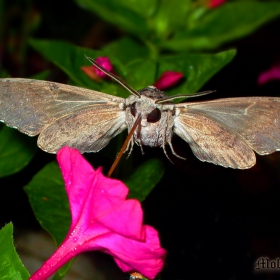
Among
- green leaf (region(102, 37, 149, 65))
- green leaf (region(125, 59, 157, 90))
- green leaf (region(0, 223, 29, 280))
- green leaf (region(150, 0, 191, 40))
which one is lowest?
green leaf (region(0, 223, 29, 280))

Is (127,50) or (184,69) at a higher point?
(127,50)

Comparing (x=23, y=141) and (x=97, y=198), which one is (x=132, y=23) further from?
(x=97, y=198)

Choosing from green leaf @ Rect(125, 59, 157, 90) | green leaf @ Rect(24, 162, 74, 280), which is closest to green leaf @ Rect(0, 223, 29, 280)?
green leaf @ Rect(24, 162, 74, 280)

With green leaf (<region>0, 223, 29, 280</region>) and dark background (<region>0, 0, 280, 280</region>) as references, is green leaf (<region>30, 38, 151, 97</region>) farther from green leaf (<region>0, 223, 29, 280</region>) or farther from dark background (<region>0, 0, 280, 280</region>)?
green leaf (<region>0, 223, 29, 280</region>)

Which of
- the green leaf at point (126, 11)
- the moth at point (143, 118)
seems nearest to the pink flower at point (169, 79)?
the moth at point (143, 118)

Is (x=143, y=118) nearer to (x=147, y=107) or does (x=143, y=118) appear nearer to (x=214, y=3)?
(x=147, y=107)

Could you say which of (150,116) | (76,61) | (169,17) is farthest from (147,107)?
(169,17)

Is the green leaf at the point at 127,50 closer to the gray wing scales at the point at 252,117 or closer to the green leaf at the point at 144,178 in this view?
the green leaf at the point at 144,178
